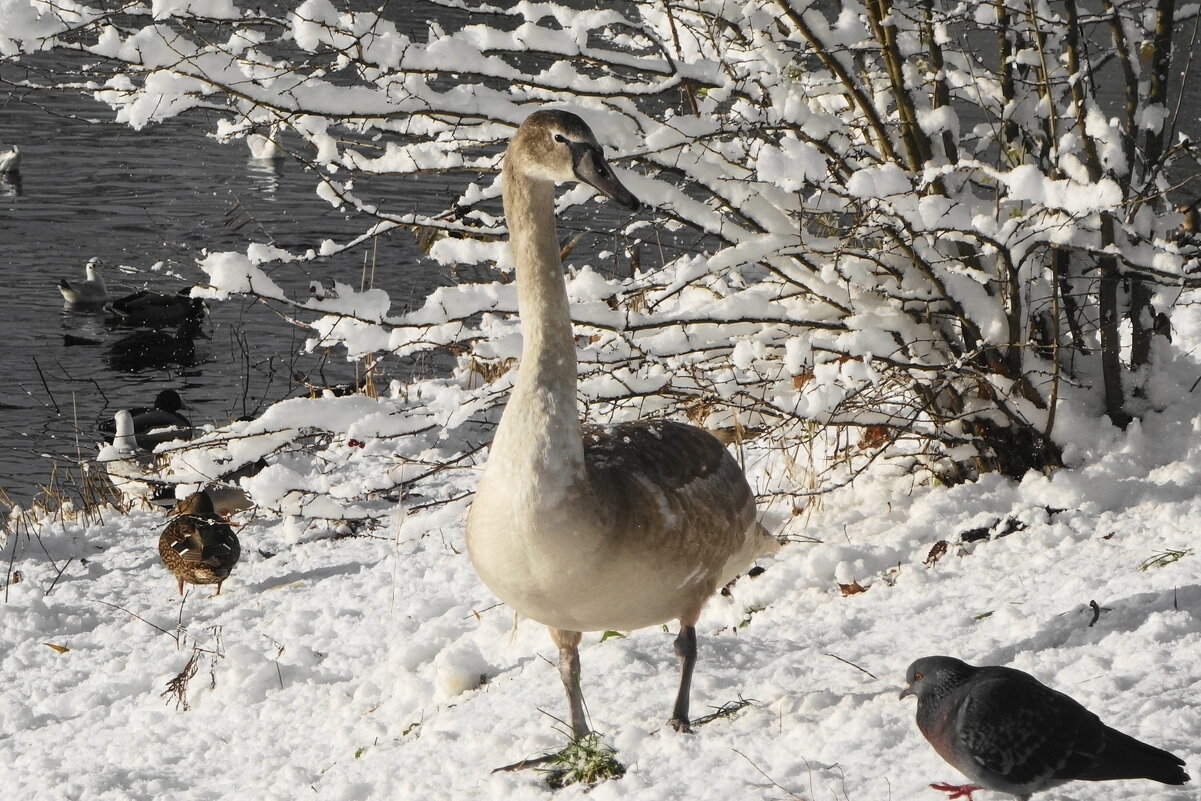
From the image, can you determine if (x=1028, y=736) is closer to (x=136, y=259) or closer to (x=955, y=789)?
(x=955, y=789)

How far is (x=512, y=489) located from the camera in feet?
Result: 11.8

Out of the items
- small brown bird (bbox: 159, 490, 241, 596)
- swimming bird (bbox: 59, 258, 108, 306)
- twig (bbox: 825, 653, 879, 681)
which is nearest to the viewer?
twig (bbox: 825, 653, 879, 681)

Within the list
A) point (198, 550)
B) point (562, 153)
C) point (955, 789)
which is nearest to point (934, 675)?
point (955, 789)

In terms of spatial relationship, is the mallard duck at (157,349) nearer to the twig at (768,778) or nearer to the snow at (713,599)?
the snow at (713,599)

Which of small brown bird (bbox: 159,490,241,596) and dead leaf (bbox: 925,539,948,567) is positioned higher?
small brown bird (bbox: 159,490,241,596)

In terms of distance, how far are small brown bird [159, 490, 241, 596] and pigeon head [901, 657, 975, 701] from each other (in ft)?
14.1

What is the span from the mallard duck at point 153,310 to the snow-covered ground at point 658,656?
294 inches

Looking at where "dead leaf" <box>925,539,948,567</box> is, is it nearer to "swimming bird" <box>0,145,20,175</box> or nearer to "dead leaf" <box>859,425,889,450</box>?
"dead leaf" <box>859,425,889,450</box>

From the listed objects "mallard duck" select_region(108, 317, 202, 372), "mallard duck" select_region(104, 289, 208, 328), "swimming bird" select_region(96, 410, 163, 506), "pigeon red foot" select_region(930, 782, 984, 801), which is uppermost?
"mallard duck" select_region(104, 289, 208, 328)

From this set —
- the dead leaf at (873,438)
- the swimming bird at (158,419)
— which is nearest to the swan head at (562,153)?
the dead leaf at (873,438)

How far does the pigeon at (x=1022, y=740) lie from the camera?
2.94 m

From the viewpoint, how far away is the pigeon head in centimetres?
335

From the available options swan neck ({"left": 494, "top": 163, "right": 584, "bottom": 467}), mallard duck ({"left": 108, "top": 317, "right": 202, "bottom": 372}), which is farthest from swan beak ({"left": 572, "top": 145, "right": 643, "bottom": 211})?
mallard duck ({"left": 108, "top": 317, "right": 202, "bottom": 372})

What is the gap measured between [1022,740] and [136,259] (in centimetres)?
1411
